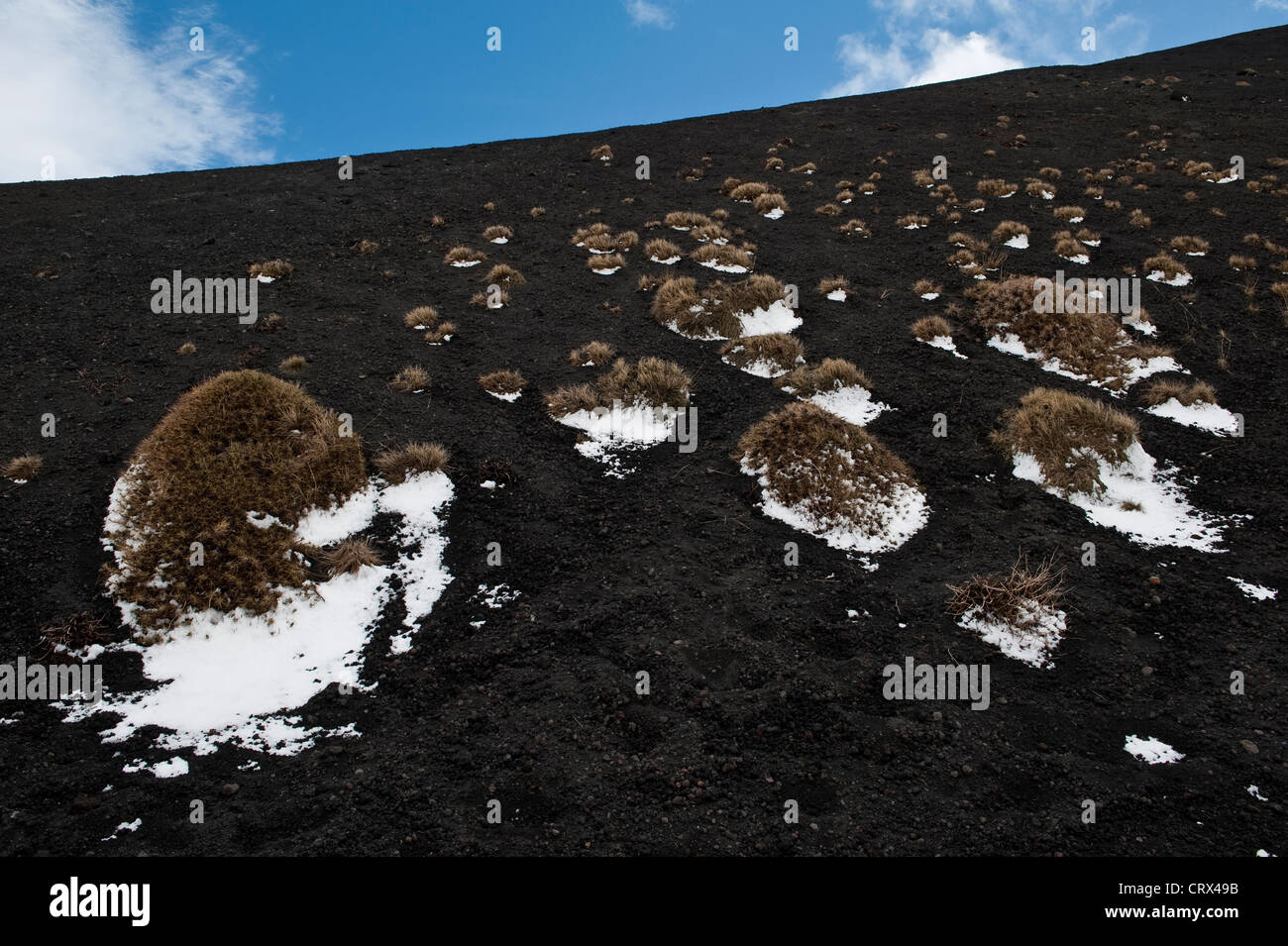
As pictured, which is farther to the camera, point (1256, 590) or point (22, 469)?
point (22, 469)

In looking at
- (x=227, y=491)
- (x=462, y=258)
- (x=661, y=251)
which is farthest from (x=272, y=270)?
(x=227, y=491)

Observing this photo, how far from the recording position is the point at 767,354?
45.3 ft

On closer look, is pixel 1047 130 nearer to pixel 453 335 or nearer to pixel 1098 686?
pixel 453 335

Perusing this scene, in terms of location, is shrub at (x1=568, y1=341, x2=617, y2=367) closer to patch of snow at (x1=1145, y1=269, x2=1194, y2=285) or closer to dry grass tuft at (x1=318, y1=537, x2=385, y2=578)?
dry grass tuft at (x1=318, y1=537, x2=385, y2=578)

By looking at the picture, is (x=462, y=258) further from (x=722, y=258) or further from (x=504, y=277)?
(x=722, y=258)

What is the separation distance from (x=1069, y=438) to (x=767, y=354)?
5644 mm

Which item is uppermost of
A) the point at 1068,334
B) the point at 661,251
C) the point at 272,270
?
the point at 661,251

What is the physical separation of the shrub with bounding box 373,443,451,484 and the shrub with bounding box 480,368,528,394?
8.49 ft

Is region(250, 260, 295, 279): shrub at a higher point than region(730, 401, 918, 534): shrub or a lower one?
higher

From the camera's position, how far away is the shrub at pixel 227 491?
27.3ft

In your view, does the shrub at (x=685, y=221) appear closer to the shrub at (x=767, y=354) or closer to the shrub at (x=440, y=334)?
the shrub at (x=767, y=354)

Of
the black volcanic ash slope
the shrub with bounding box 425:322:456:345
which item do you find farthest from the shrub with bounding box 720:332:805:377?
the shrub with bounding box 425:322:456:345

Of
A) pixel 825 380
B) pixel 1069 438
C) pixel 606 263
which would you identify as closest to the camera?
pixel 1069 438

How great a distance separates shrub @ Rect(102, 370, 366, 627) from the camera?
8312mm
